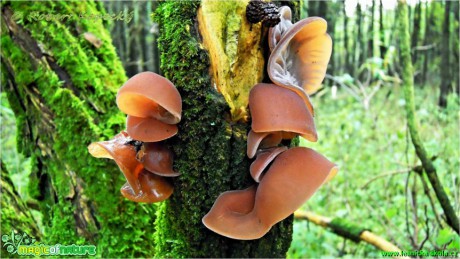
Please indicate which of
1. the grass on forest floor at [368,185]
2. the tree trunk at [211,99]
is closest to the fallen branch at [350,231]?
the grass on forest floor at [368,185]

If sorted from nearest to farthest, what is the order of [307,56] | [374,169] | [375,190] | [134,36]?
[307,56] → [375,190] → [374,169] → [134,36]

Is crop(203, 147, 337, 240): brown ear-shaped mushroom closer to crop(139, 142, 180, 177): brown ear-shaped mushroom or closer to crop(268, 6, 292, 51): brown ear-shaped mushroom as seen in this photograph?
crop(139, 142, 180, 177): brown ear-shaped mushroom

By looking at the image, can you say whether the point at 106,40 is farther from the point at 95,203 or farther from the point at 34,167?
the point at 95,203

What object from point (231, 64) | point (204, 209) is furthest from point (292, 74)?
point (204, 209)

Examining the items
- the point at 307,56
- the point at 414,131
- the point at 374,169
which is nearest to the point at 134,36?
the point at 374,169

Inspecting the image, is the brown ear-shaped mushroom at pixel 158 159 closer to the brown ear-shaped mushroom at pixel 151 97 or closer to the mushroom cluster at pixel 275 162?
the brown ear-shaped mushroom at pixel 151 97

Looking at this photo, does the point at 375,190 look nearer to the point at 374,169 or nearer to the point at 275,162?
the point at 374,169
